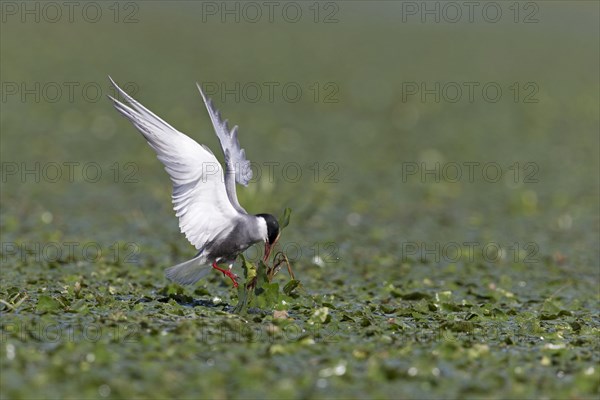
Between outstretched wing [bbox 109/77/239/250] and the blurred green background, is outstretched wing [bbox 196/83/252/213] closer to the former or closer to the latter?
outstretched wing [bbox 109/77/239/250]

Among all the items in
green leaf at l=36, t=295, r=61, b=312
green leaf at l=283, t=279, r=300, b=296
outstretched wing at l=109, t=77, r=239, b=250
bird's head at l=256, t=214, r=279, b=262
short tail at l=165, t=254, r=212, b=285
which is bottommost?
green leaf at l=36, t=295, r=61, b=312

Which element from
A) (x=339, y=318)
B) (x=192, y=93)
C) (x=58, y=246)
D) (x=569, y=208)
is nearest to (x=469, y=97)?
(x=192, y=93)

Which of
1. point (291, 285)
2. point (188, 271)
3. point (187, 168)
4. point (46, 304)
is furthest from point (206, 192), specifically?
point (46, 304)

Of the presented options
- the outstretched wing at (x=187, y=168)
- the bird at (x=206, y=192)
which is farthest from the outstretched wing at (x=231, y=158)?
the outstretched wing at (x=187, y=168)

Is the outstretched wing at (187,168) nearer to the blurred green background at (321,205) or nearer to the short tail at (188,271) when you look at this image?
the short tail at (188,271)

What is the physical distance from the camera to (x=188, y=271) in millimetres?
8844

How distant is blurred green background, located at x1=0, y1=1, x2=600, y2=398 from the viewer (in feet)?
24.1

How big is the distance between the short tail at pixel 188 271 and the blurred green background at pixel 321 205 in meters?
0.31

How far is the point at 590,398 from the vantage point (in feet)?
22.8

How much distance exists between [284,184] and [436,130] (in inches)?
223

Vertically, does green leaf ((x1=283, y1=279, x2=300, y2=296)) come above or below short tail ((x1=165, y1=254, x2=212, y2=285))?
below

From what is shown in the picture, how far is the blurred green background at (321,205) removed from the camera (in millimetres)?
7359

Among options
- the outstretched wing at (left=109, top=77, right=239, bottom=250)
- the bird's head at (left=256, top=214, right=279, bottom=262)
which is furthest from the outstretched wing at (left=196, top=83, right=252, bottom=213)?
the bird's head at (left=256, top=214, right=279, bottom=262)

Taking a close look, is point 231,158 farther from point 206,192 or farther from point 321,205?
point 321,205
